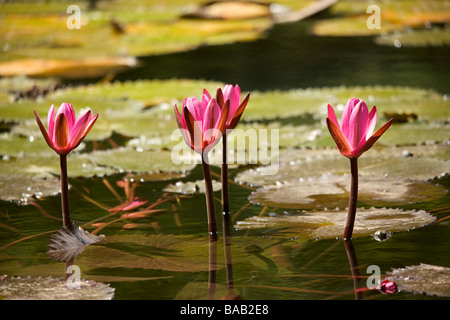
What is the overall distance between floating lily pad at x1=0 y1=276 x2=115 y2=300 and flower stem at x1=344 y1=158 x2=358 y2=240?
48 centimetres

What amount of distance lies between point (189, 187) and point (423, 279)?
2.75 feet

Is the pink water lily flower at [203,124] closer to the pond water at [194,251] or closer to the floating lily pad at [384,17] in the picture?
the pond water at [194,251]

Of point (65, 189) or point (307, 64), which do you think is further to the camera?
point (307, 64)

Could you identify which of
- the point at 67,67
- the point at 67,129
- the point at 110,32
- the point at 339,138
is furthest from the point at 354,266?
the point at 110,32

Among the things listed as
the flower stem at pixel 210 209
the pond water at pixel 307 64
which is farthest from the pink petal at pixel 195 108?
the pond water at pixel 307 64

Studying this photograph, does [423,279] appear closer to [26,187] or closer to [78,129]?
[78,129]

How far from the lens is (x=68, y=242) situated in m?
1.42

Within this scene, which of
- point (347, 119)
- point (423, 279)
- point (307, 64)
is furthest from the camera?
point (307, 64)

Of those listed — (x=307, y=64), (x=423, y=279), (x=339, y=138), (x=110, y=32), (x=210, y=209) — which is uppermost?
(x=110, y=32)

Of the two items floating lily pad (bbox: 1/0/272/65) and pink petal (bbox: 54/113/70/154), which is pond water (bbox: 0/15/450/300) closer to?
pink petal (bbox: 54/113/70/154)

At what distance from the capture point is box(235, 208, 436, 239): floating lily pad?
Result: 1.45 metres

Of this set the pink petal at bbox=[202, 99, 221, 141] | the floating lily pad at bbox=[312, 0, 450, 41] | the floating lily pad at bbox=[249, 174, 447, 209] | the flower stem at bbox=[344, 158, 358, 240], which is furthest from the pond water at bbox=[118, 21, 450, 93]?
the pink petal at bbox=[202, 99, 221, 141]

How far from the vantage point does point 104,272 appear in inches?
50.7
